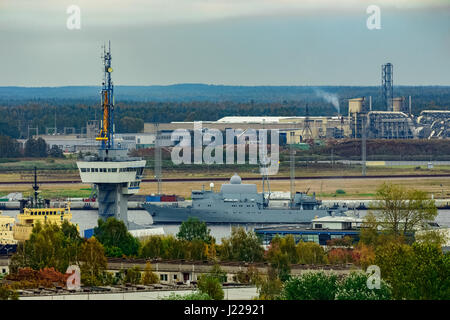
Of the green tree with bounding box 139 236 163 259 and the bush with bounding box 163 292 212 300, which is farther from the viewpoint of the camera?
the green tree with bounding box 139 236 163 259

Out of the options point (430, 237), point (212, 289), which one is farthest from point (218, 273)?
point (430, 237)

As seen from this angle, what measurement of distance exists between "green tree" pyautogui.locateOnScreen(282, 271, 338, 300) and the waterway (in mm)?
42770

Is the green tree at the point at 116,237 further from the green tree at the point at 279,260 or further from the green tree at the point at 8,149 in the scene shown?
the green tree at the point at 8,149

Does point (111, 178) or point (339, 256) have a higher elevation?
point (111, 178)

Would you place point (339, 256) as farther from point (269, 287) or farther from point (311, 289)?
point (311, 289)

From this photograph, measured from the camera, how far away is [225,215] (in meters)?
105

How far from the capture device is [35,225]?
207 feet

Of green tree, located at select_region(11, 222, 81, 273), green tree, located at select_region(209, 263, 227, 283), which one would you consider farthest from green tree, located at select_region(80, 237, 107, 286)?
green tree, located at select_region(209, 263, 227, 283)

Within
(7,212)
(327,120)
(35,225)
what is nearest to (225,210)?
(7,212)

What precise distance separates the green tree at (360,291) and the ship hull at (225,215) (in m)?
63.3

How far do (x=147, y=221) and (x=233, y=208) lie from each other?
228 inches

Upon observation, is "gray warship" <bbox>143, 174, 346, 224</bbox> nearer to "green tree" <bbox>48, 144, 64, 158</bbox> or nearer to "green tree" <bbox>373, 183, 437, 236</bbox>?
"green tree" <bbox>373, 183, 437, 236</bbox>

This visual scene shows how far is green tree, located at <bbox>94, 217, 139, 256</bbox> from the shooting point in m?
61.4
